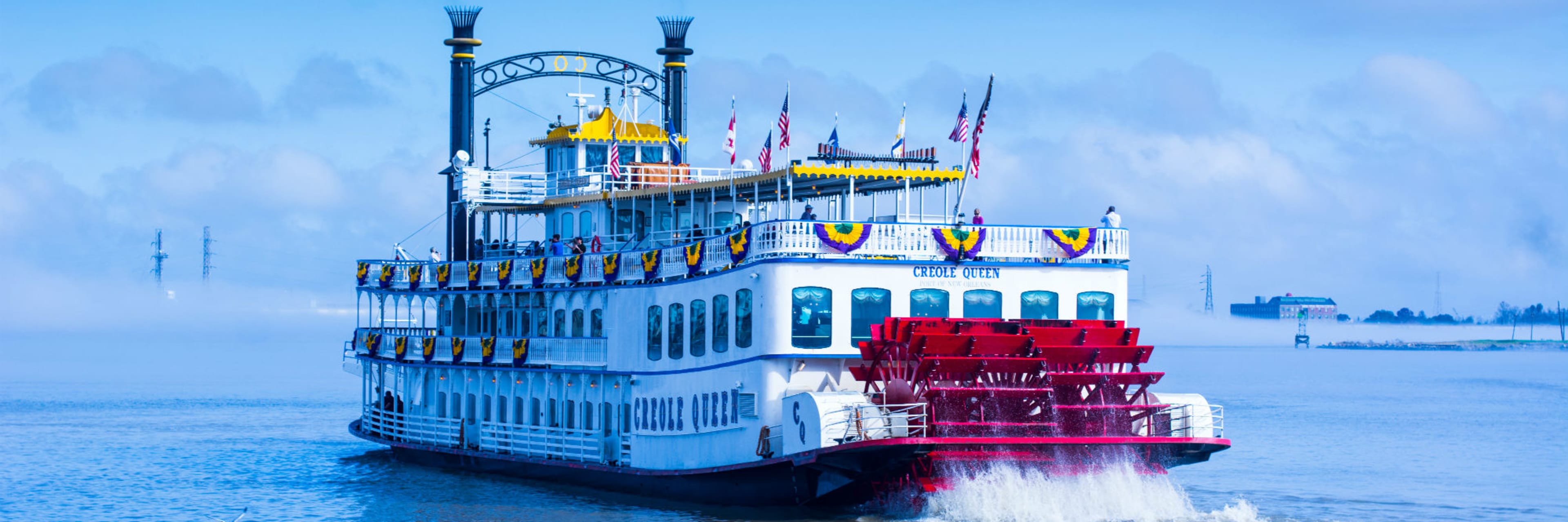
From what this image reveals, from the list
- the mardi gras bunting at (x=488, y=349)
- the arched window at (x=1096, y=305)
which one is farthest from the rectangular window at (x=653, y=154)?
the arched window at (x=1096, y=305)

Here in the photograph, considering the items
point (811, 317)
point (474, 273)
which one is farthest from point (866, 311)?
point (474, 273)

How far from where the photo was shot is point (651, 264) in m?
27.7

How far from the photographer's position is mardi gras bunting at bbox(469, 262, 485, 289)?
3334 centimetres

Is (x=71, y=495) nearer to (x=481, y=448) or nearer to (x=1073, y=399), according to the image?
(x=481, y=448)

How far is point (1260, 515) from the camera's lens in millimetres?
26922

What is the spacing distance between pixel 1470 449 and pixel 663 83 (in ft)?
74.5

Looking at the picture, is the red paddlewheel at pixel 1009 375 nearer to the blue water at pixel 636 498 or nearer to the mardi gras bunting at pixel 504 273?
the blue water at pixel 636 498

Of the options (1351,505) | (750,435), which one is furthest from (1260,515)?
(750,435)

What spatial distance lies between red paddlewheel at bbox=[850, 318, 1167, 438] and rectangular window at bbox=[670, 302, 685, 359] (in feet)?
12.5

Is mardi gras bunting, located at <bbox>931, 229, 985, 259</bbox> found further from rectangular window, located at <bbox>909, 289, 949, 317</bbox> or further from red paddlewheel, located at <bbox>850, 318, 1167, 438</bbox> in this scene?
red paddlewheel, located at <bbox>850, 318, 1167, 438</bbox>

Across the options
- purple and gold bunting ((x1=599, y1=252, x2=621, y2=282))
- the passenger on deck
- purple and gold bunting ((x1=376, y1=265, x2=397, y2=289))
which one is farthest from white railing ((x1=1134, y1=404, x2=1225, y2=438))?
purple and gold bunting ((x1=376, y1=265, x2=397, y2=289))

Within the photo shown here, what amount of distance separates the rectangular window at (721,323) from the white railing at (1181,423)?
612 centimetres

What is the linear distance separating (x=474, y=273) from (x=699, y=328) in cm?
850

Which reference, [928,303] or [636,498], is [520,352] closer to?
[636,498]
